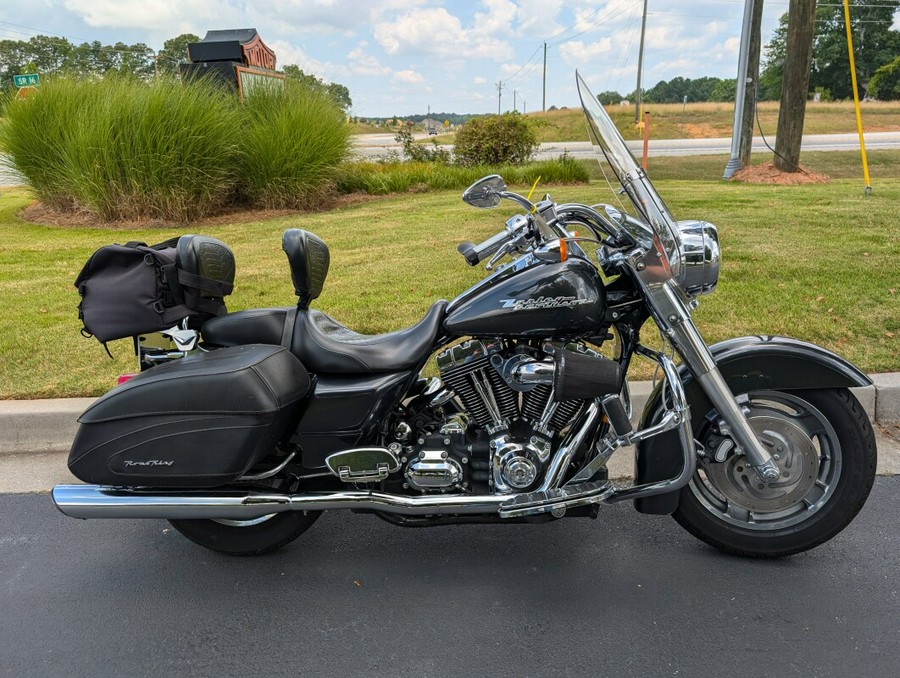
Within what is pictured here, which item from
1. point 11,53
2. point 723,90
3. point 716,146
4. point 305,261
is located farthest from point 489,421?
point 723,90

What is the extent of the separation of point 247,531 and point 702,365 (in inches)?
75.1

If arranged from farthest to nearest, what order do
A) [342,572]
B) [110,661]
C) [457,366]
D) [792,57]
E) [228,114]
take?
[792,57]
[228,114]
[342,572]
[457,366]
[110,661]

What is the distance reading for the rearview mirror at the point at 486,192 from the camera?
2.45 m

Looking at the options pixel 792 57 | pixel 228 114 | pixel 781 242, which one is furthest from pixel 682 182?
pixel 228 114

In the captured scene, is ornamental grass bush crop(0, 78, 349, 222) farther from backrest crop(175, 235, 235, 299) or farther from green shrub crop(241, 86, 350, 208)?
backrest crop(175, 235, 235, 299)

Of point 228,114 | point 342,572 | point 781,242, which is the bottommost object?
point 342,572

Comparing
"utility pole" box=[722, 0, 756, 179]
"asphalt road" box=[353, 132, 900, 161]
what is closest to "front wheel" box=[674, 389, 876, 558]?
"utility pole" box=[722, 0, 756, 179]

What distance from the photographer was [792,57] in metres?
13.0

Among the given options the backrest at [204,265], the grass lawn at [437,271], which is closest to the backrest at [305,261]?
the backrest at [204,265]

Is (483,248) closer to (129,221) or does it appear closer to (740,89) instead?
(129,221)

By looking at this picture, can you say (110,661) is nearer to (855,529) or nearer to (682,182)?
(855,529)

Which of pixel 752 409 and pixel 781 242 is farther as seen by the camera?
pixel 781 242

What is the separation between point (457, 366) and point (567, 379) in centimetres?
41

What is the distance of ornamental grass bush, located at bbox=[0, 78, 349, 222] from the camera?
10.2 meters
